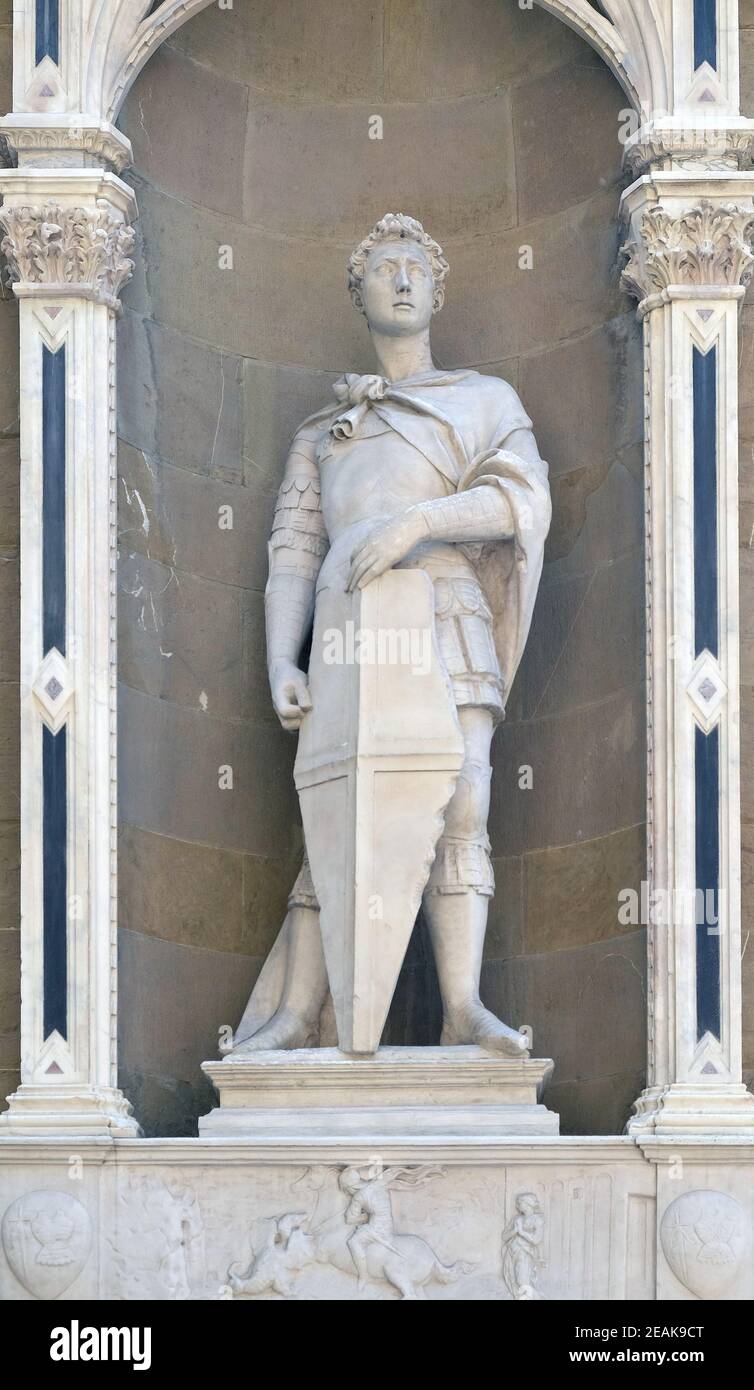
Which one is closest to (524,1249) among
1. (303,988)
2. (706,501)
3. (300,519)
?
(303,988)

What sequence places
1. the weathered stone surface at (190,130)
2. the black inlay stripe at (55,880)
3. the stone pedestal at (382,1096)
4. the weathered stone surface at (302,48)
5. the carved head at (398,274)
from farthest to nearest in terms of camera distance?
the weathered stone surface at (302,48) < the weathered stone surface at (190,130) < the carved head at (398,274) < the black inlay stripe at (55,880) < the stone pedestal at (382,1096)

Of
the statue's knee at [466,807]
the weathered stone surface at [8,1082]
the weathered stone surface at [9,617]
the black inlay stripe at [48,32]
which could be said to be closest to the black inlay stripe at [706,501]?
the statue's knee at [466,807]

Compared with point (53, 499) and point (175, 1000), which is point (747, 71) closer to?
point (53, 499)

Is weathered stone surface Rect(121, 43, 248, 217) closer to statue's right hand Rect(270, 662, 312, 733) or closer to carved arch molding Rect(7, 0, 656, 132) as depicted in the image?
carved arch molding Rect(7, 0, 656, 132)

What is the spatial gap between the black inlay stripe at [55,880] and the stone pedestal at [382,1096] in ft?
2.08

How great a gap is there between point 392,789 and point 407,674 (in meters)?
0.44

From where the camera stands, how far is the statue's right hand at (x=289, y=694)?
1511cm

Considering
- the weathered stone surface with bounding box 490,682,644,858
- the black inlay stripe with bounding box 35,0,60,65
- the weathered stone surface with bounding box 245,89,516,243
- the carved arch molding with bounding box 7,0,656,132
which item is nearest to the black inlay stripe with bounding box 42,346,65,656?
Result: the carved arch molding with bounding box 7,0,656,132

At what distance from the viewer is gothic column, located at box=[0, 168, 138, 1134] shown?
14633 mm

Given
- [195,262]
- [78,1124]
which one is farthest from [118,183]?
[78,1124]

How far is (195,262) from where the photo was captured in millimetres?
16109

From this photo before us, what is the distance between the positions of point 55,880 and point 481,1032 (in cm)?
166

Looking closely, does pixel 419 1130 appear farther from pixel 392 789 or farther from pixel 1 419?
pixel 1 419

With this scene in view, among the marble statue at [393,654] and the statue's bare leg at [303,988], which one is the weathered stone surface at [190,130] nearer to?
the marble statue at [393,654]
